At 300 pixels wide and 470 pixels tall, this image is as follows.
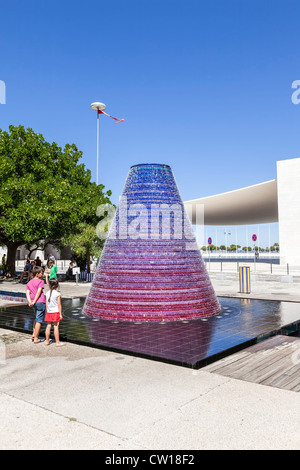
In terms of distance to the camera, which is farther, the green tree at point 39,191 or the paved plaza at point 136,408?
the green tree at point 39,191

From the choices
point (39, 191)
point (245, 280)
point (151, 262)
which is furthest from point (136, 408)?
point (39, 191)

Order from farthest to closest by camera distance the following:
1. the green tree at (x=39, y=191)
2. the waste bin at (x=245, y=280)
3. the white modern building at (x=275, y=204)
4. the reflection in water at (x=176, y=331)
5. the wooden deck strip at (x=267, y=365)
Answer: the white modern building at (x=275, y=204) → the green tree at (x=39, y=191) → the waste bin at (x=245, y=280) → the reflection in water at (x=176, y=331) → the wooden deck strip at (x=267, y=365)

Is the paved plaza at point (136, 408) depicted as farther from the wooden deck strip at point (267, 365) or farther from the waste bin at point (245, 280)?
the waste bin at point (245, 280)

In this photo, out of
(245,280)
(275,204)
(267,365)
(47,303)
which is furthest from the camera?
(275,204)

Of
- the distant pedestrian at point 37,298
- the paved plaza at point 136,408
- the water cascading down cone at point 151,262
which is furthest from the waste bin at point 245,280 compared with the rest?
the distant pedestrian at point 37,298

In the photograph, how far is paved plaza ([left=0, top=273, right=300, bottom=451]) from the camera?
359cm

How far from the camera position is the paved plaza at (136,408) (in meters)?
3.59

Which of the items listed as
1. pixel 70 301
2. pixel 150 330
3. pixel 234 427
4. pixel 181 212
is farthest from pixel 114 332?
pixel 70 301

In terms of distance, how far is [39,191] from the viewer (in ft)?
73.2

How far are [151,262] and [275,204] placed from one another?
43485mm

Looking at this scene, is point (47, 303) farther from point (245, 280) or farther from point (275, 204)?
Result: point (275, 204)

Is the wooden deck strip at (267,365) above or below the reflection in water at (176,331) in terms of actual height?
below

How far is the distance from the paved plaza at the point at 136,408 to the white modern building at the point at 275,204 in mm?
33193

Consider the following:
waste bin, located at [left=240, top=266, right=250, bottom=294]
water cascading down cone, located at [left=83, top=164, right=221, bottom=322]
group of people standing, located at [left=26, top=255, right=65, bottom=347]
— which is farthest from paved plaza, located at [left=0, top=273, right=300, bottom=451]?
waste bin, located at [left=240, top=266, right=250, bottom=294]
